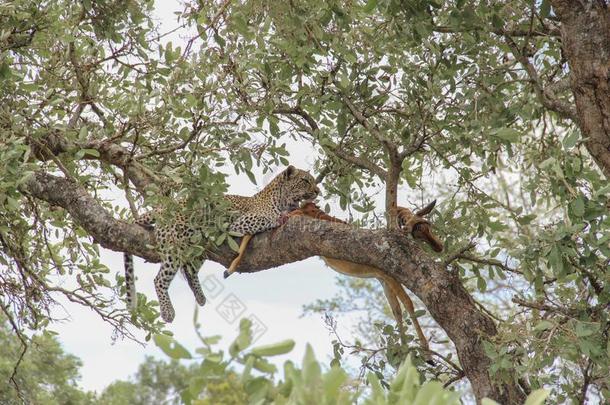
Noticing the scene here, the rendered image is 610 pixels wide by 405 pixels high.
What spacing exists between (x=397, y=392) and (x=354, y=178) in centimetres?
441

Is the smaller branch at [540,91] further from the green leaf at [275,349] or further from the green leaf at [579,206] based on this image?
the green leaf at [275,349]

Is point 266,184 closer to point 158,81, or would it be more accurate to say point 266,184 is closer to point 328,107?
point 158,81

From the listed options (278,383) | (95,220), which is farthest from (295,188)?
(278,383)

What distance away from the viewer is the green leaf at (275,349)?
2246 mm

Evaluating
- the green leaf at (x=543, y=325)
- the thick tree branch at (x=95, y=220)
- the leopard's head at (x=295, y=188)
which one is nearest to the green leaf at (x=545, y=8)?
the green leaf at (x=543, y=325)

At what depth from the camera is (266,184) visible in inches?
336

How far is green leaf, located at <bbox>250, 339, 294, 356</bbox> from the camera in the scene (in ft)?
7.37

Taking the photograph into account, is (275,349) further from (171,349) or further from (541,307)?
(541,307)

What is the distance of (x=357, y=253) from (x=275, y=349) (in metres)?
3.48

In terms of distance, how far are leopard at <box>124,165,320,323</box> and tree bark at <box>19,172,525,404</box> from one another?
0.17 meters

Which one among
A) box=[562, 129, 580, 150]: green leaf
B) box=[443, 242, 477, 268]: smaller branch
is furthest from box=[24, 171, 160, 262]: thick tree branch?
box=[562, 129, 580, 150]: green leaf

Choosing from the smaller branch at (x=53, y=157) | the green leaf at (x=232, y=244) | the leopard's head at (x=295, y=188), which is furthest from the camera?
the leopard's head at (x=295, y=188)

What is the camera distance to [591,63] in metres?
4.79

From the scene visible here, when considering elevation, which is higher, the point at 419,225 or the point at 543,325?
the point at 419,225
